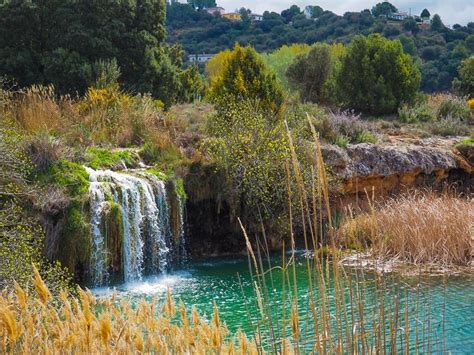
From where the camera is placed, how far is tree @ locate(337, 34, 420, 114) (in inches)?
746

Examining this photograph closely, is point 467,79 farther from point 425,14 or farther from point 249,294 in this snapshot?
point 425,14

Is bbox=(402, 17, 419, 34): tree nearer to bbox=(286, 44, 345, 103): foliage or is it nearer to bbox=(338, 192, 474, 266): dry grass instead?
bbox=(286, 44, 345, 103): foliage

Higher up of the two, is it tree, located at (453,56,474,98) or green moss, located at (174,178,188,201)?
tree, located at (453,56,474,98)

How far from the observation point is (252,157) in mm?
11539

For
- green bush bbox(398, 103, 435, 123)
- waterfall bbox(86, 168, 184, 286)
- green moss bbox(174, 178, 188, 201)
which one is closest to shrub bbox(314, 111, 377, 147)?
green bush bbox(398, 103, 435, 123)

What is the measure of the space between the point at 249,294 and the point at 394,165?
21.8 ft

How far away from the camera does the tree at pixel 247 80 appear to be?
15.2 meters

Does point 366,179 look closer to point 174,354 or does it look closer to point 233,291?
point 233,291

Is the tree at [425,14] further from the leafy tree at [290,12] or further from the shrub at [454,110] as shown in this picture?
the shrub at [454,110]

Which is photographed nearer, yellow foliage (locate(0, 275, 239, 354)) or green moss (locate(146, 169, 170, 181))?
yellow foliage (locate(0, 275, 239, 354))

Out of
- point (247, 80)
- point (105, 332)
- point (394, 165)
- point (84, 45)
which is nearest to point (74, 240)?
point (105, 332)

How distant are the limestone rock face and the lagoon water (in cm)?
299

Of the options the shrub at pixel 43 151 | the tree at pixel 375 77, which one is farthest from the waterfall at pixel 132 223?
the tree at pixel 375 77

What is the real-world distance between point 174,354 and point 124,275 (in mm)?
6185
